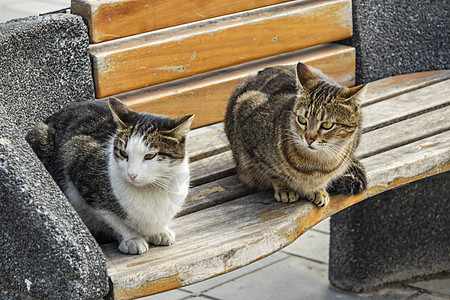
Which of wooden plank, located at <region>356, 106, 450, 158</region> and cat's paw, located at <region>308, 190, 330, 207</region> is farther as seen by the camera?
wooden plank, located at <region>356, 106, 450, 158</region>

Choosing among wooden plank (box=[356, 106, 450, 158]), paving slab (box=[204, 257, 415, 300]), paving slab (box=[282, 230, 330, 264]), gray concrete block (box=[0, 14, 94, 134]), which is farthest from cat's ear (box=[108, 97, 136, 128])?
paving slab (box=[282, 230, 330, 264])

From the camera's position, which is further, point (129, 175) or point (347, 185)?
point (347, 185)

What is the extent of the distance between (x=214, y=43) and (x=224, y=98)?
0.90 ft

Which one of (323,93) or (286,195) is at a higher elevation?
(323,93)

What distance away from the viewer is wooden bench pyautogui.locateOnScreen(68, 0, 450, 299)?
2.16m

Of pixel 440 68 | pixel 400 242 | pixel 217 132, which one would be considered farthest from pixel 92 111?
pixel 440 68

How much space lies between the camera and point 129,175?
208 cm

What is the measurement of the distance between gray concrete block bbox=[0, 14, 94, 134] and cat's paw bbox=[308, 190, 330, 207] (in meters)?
1.05

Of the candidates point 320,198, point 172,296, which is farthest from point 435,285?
point 320,198

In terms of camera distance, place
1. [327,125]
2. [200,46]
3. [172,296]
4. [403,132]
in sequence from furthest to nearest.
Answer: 1. [172,296]
2. [200,46]
3. [403,132]
4. [327,125]

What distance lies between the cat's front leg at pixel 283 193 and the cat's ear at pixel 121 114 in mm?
643

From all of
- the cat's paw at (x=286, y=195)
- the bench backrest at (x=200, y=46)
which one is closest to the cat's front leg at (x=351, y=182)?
the cat's paw at (x=286, y=195)

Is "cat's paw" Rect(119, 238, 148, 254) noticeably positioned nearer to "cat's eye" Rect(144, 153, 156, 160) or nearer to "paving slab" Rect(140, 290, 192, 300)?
"cat's eye" Rect(144, 153, 156, 160)

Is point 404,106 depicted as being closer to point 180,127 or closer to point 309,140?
Answer: point 309,140
